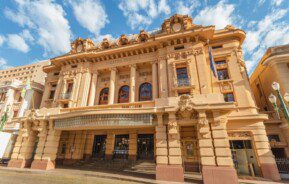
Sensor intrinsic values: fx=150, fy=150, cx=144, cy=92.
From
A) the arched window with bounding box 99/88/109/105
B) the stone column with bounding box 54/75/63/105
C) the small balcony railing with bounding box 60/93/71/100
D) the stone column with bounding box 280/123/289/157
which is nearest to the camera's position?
the stone column with bounding box 280/123/289/157

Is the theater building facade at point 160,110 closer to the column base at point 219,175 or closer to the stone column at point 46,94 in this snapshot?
the column base at point 219,175

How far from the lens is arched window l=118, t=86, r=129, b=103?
765 inches

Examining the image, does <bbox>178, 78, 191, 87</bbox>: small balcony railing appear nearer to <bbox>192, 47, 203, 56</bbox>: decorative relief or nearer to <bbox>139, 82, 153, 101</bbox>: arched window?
<bbox>192, 47, 203, 56</bbox>: decorative relief

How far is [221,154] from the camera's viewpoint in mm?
9977

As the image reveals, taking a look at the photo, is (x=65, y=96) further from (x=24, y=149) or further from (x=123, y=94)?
(x=123, y=94)

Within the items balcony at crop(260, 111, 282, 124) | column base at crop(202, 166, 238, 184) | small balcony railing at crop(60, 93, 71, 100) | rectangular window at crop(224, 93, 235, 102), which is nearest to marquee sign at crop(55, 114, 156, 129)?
column base at crop(202, 166, 238, 184)

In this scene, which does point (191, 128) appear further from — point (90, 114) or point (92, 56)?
point (92, 56)

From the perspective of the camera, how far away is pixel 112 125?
12.1 meters

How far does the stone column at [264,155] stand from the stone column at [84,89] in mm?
18423

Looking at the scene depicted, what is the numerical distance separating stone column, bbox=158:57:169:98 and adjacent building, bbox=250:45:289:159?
10002 millimetres

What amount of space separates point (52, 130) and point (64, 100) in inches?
206

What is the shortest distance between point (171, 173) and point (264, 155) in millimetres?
8170

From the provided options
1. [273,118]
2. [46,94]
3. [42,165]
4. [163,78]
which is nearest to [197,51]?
[163,78]

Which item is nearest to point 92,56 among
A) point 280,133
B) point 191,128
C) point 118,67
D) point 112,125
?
point 118,67
